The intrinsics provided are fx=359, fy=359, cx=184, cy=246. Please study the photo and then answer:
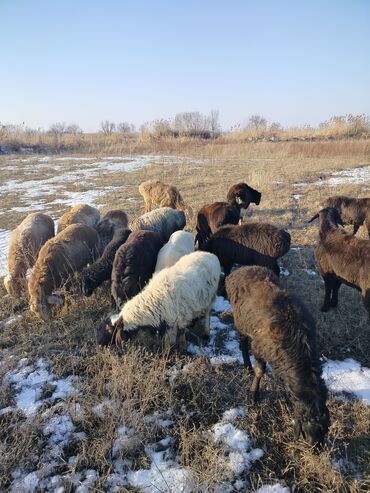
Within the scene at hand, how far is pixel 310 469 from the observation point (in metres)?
2.96

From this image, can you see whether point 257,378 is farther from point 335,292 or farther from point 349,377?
point 335,292

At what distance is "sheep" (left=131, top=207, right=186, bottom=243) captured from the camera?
745 cm

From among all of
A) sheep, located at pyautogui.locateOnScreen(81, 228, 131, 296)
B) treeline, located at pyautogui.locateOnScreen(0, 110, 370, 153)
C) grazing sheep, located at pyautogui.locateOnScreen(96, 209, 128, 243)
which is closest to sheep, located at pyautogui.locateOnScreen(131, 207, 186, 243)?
grazing sheep, located at pyautogui.locateOnScreen(96, 209, 128, 243)

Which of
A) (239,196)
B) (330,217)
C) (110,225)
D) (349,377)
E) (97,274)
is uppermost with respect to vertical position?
(330,217)

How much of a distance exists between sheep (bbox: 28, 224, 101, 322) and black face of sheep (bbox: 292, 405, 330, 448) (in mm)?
3963

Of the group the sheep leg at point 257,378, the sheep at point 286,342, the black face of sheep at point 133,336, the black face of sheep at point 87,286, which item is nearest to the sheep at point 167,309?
the black face of sheep at point 133,336

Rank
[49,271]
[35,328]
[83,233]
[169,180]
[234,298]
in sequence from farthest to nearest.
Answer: [169,180]
[83,233]
[49,271]
[35,328]
[234,298]

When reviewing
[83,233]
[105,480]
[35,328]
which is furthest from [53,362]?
[83,233]

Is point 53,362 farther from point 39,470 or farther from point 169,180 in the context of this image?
point 169,180

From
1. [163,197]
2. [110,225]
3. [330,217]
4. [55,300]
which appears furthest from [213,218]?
[55,300]

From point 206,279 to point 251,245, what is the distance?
1356mm

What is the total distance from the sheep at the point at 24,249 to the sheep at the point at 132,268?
1948mm

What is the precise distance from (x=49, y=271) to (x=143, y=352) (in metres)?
2.43

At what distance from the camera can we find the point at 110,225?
7.86m
